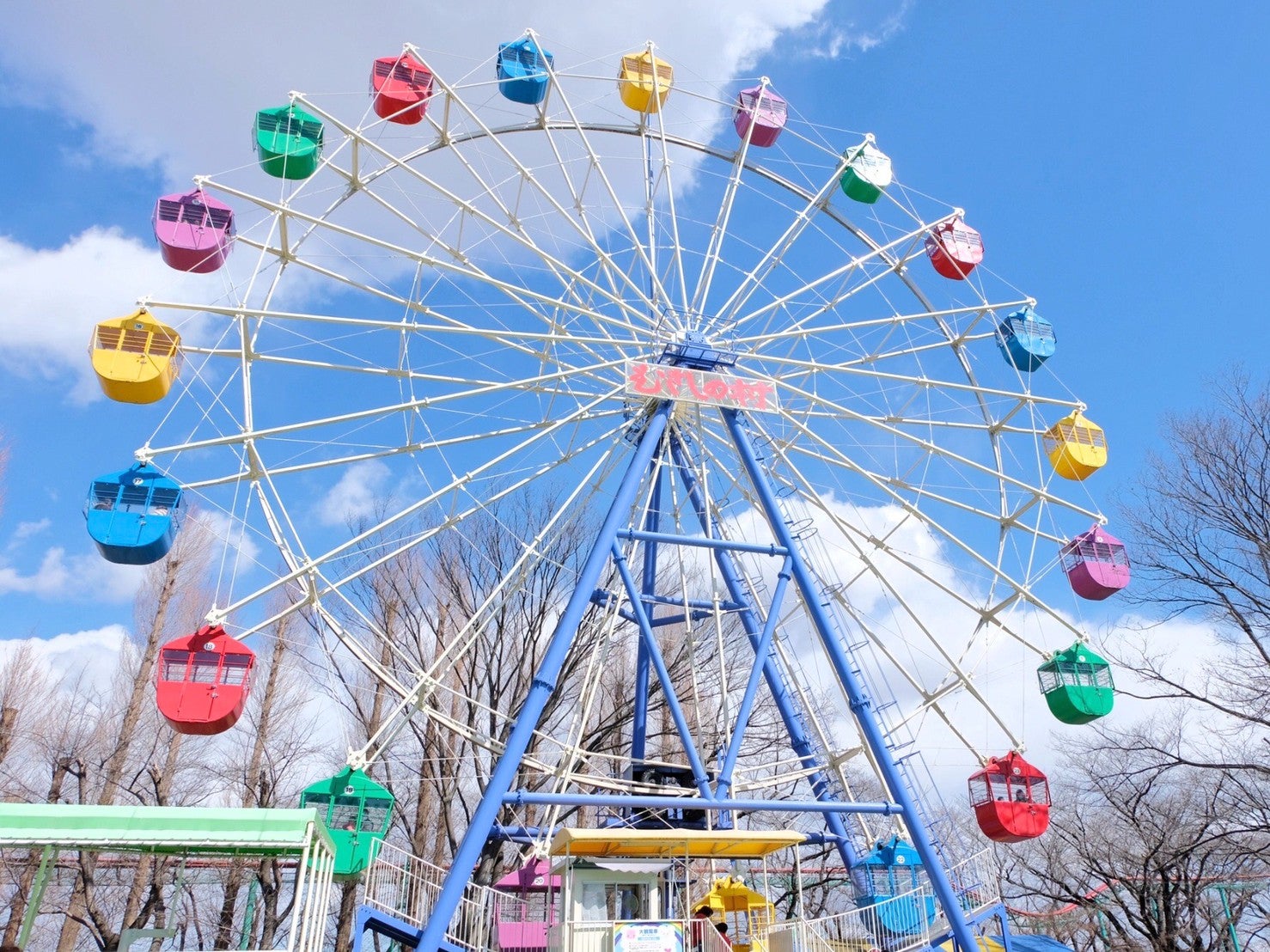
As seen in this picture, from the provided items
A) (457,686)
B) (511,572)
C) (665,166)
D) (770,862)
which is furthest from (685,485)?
(770,862)

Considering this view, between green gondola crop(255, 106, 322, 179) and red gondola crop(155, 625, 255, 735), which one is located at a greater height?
green gondola crop(255, 106, 322, 179)

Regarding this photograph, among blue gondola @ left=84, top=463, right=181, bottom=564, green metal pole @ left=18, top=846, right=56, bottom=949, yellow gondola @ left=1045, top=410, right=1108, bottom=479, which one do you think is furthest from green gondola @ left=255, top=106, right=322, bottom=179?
yellow gondola @ left=1045, top=410, right=1108, bottom=479

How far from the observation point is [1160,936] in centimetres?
2066

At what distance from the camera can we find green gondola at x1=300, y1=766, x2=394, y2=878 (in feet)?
42.3

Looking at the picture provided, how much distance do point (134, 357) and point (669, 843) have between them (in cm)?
967

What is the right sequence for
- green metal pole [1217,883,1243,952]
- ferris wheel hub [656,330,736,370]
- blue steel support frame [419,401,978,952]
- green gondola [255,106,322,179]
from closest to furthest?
blue steel support frame [419,401,978,952] → green gondola [255,106,322,179] → ferris wheel hub [656,330,736,370] → green metal pole [1217,883,1243,952]

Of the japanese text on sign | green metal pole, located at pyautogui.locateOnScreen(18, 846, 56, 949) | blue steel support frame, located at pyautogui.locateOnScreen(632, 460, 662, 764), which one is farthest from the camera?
blue steel support frame, located at pyautogui.locateOnScreen(632, 460, 662, 764)

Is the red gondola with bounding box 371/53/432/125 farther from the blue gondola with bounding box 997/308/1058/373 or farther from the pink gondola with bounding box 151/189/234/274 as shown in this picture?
the blue gondola with bounding box 997/308/1058/373

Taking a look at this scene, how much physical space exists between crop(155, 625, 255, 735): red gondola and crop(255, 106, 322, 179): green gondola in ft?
22.9

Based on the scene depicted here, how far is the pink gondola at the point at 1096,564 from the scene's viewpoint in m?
16.2

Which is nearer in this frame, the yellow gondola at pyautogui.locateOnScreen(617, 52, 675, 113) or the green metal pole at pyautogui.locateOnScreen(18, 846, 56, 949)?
the green metal pole at pyautogui.locateOnScreen(18, 846, 56, 949)

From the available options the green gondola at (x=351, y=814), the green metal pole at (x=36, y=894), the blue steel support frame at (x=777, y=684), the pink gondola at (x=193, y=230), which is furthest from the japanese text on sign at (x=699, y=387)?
the green metal pole at (x=36, y=894)

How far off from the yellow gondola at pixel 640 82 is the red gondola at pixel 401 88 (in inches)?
157

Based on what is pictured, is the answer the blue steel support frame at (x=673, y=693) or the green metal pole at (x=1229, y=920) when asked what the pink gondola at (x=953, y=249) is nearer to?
the blue steel support frame at (x=673, y=693)
